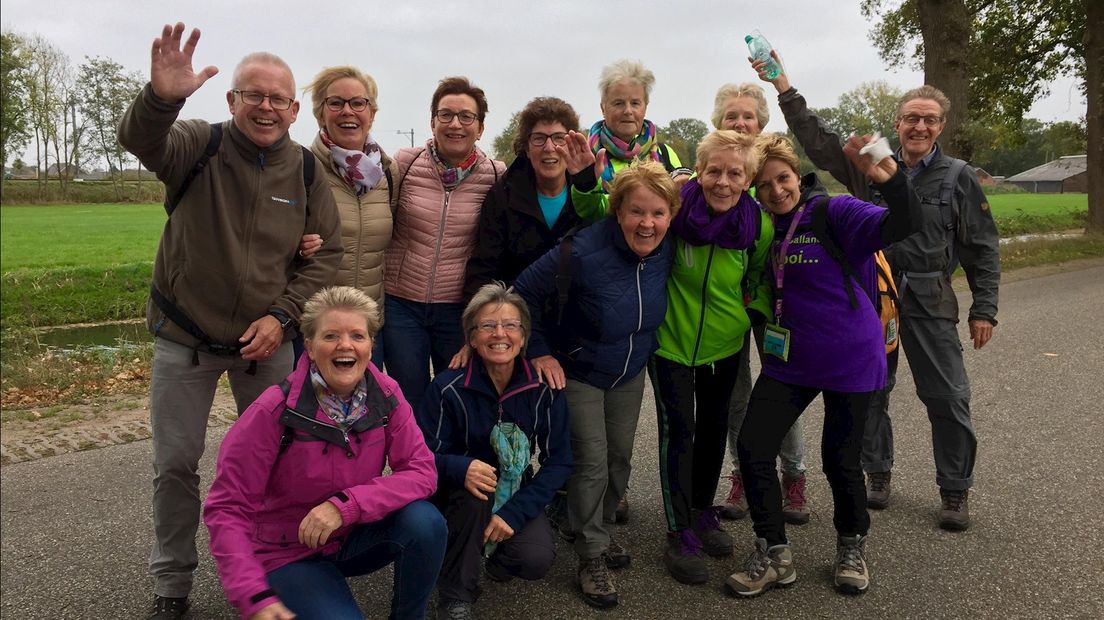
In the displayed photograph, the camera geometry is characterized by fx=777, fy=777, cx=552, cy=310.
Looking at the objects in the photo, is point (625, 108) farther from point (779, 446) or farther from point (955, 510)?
point (955, 510)

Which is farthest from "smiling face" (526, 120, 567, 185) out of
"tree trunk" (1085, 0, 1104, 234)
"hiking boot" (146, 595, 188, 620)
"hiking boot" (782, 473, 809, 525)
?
"tree trunk" (1085, 0, 1104, 234)

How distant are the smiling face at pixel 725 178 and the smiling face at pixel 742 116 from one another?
0.92 m

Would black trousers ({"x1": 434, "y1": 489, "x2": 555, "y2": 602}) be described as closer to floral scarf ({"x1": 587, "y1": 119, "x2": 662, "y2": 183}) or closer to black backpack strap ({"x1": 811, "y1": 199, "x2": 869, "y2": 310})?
black backpack strap ({"x1": 811, "y1": 199, "x2": 869, "y2": 310})

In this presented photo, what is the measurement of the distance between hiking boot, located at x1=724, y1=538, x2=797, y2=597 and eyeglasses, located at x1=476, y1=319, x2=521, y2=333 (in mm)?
1407

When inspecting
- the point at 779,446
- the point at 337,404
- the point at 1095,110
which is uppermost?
the point at 1095,110

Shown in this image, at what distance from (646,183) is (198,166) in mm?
1756

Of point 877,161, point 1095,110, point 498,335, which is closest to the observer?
point 877,161

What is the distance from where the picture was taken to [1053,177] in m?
96.6

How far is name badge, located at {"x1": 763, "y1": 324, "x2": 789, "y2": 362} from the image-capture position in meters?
3.33

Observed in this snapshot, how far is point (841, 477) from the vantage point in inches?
133

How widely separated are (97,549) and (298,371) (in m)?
1.84

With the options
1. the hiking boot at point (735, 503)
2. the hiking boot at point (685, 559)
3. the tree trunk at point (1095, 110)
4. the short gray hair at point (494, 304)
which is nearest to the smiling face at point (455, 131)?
the short gray hair at point (494, 304)

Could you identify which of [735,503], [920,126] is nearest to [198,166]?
[735,503]

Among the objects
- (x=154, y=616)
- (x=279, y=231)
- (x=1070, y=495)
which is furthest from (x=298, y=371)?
(x=1070, y=495)
